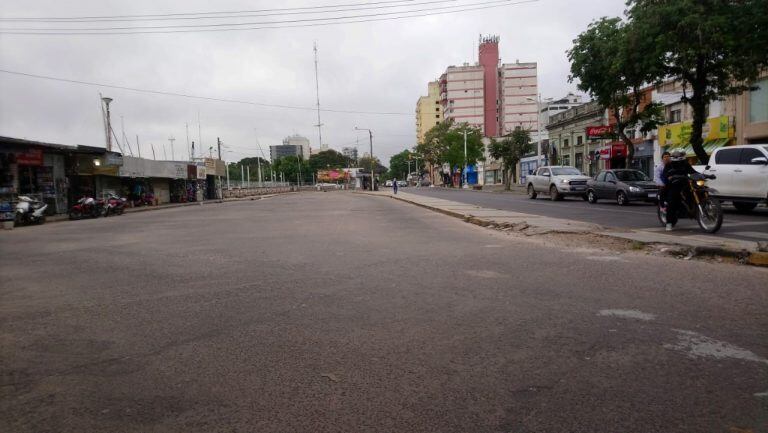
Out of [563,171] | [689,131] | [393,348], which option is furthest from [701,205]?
[689,131]

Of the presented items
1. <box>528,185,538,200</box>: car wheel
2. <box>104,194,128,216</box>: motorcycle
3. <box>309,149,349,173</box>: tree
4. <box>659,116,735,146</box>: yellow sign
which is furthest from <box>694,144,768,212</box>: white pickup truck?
<box>309,149,349,173</box>: tree

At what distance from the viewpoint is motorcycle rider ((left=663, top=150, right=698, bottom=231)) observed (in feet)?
33.0

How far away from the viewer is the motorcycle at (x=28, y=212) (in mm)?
21719

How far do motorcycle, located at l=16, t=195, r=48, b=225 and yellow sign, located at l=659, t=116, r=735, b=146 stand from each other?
30.3m

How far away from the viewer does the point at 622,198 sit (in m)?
20.5

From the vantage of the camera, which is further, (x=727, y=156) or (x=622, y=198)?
(x=622, y=198)

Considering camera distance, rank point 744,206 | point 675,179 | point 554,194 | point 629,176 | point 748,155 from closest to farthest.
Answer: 1. point 675,179
2. point 748,155
3. point 744,206
4. point 629,176
5. point 554,194

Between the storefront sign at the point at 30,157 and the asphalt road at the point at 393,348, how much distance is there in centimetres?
2154

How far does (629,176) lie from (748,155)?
751 cm

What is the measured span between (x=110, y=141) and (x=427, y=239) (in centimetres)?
2760

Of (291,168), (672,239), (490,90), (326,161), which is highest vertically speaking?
(490,90)

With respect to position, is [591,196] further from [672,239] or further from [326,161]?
[326,161]

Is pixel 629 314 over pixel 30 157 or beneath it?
beneath

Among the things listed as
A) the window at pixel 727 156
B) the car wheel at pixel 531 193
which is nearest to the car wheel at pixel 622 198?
the window at pixel 727 156
